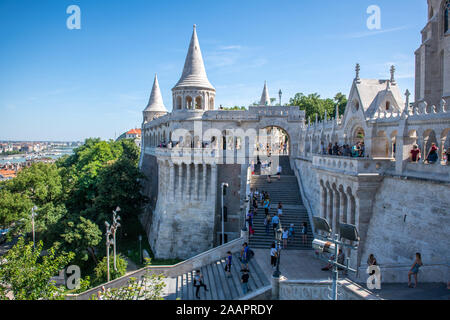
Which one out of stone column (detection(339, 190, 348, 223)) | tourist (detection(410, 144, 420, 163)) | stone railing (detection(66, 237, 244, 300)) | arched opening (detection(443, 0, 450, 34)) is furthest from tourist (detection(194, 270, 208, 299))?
arched opening (detection(443, 0, 450, 34))

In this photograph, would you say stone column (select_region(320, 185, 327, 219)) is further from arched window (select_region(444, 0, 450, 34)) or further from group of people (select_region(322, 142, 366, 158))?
arched window (select_region(444, 0, 450, 34))

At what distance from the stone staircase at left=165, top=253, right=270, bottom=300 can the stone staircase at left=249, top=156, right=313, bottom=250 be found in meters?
2.38

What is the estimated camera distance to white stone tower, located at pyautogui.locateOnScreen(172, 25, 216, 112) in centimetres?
3456

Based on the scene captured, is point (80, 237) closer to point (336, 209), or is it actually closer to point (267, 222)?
point (267, 222)

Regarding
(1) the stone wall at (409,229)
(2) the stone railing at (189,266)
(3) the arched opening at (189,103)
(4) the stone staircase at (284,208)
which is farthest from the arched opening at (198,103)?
(1) the stone wall at (409,229)

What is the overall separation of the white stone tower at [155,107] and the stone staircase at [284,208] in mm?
26604

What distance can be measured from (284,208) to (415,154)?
518 inches

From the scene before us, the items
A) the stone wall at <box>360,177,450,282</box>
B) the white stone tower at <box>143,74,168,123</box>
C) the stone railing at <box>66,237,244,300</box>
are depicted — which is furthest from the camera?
the white stone tower at <box>143,74,168,123</box>

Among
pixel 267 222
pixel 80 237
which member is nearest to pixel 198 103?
pixel 267 222

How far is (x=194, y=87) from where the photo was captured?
3450 centimetres
